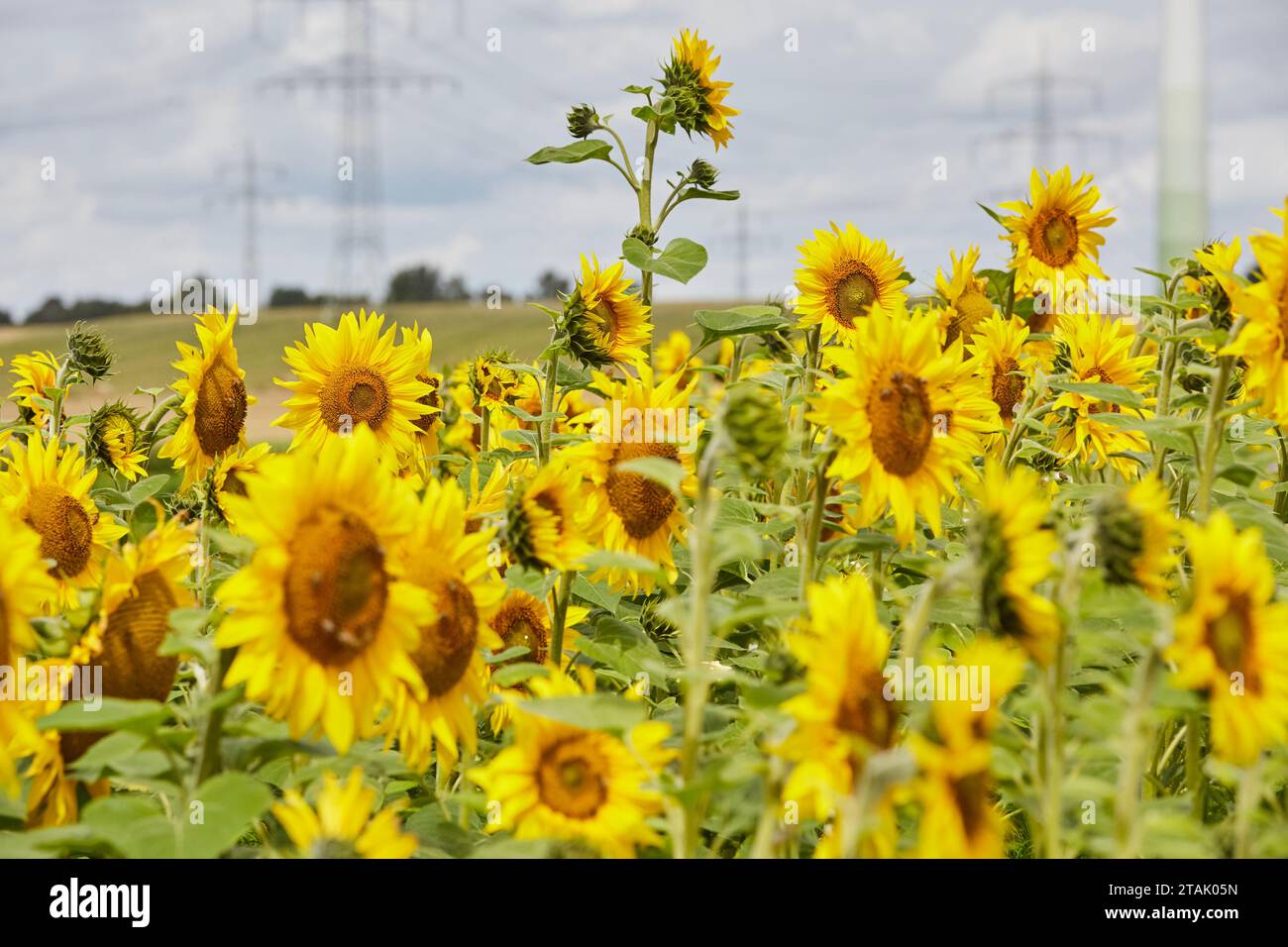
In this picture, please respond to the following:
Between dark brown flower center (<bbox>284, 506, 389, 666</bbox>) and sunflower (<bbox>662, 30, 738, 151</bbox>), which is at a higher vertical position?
sunflower (<bbox>662, 30, 738, 151</bbox>)

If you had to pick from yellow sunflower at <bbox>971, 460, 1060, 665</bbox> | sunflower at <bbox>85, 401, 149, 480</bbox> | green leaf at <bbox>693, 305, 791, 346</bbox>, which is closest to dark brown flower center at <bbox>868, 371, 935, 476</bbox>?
yellow sunflower at <bbox>971, 460, 1060, 665</bbox>

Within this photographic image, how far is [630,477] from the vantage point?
2.17m

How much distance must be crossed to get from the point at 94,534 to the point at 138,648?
1037 millimetres

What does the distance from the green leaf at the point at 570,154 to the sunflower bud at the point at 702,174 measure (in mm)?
216

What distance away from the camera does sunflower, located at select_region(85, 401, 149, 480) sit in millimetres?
3176

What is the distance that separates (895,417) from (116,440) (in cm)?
227

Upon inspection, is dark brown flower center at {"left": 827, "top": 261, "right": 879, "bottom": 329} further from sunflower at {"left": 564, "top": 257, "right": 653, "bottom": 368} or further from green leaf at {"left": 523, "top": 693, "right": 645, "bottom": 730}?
green leaf at {"left": 523, "top": 693, "right": 645, "bottom": 730}

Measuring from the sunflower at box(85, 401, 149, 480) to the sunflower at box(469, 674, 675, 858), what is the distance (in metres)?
2.04

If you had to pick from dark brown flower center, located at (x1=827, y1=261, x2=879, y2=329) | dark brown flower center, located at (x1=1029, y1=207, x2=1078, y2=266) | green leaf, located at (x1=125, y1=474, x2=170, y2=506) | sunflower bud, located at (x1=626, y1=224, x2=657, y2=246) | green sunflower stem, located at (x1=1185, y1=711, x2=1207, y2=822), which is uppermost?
dark brown flower center, located at (x1=1029, y1=207, x2=1078, y2=266)

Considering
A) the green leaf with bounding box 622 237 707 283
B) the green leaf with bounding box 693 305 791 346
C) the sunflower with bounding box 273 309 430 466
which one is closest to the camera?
the green leaf with bounding box 693 305 791 346

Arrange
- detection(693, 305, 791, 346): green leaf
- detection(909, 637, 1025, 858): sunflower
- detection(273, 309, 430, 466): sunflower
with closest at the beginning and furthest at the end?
detection(909, 637, 1025, 858): sunflower → detection(693, 305, 791, 346): green leaf → detection(273, 309, 430, 466): sunflower

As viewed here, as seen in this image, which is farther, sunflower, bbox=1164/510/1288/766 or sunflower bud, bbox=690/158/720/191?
sunflower bud, bbox=690/158/720/191

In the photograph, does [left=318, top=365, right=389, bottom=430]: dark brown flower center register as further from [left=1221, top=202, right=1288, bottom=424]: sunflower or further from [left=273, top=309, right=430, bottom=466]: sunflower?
[left=1221, top=202, right=1288, bottom=424]: sunflower
